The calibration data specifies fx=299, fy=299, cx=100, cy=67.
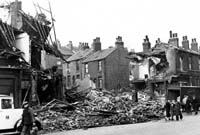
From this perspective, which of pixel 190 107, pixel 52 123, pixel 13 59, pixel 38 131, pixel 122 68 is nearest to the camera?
pixel 38 131

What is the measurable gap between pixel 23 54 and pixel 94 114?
389 inches

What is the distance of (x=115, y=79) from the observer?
4672cm

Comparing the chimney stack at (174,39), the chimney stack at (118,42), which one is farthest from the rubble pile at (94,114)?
the chimney stack at (118,42)

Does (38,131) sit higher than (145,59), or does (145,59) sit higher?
(145,59)

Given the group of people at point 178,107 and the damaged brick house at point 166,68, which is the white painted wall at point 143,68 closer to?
the damaged brick house at point 166,68

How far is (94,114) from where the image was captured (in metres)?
22.2

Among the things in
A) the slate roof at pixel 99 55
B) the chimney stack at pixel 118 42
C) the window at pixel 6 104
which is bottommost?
the window at pixel 6 104

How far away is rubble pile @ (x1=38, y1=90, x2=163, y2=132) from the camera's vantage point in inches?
760

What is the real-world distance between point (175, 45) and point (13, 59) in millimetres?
24602

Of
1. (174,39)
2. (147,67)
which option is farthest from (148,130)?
(174,39)

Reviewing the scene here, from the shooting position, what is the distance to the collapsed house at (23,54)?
24.7 metres

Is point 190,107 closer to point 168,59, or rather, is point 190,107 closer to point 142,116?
point 142,116

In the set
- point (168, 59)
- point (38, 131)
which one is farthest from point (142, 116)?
point (168, 59)

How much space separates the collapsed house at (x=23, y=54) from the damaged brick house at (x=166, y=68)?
1614 cm
